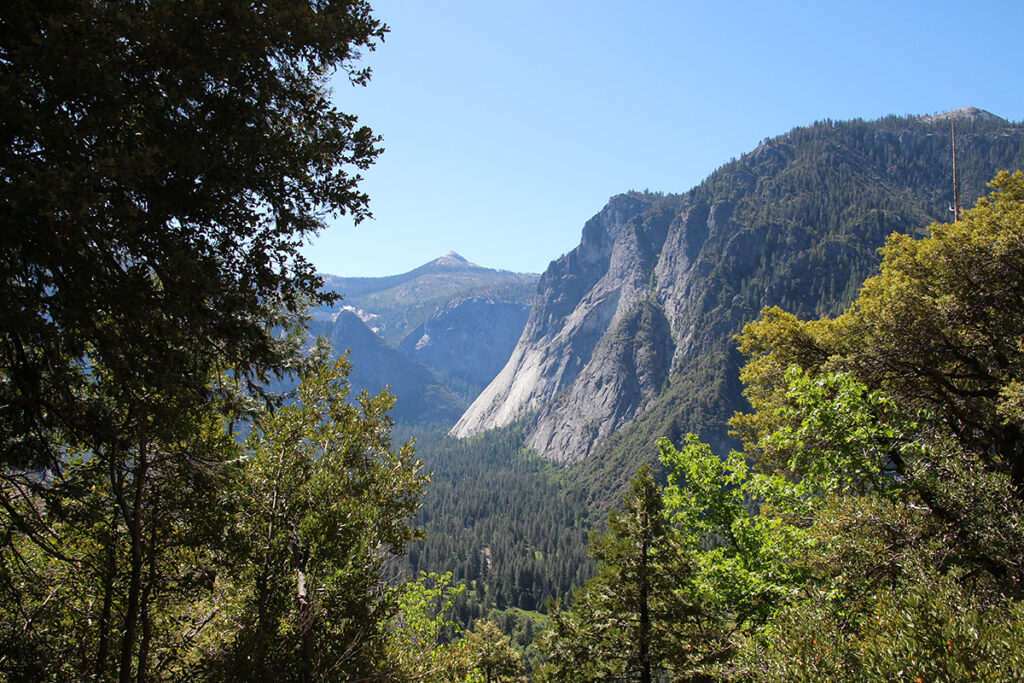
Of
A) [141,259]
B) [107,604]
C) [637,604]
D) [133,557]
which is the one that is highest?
[141,259]

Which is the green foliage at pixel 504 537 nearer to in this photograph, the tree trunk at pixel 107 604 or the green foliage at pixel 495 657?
the green foliage at pixel 495 657

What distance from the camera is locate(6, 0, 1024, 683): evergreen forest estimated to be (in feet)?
14.6

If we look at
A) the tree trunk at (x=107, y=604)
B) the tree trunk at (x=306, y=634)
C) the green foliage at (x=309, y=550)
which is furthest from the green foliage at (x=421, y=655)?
the tree trunk at (x=107, y=604)

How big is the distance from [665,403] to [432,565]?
95765mm

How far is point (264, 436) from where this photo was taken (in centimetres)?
764

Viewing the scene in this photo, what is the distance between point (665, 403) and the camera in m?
173

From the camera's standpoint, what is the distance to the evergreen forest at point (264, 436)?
445 centimetres

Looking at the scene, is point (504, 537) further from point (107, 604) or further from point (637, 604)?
point (107, 604)

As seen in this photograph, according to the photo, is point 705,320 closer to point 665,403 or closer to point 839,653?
point 665,403

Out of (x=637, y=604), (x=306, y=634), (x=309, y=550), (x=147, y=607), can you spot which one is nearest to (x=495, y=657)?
(x=637, y=604)

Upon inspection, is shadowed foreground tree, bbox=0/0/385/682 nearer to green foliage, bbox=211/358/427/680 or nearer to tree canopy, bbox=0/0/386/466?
tree canopy, bbox=0/0/386/466

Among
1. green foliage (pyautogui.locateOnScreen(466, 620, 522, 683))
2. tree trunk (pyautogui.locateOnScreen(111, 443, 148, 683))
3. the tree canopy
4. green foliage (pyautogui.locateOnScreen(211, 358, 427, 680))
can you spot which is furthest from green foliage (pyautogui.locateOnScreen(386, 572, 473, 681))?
green foliage (pyautogui.locateOnScreen(466, 620, 522, 683))

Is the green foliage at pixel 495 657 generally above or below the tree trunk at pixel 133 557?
below

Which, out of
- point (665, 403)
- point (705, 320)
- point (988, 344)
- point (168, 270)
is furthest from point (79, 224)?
point (705, 320)
